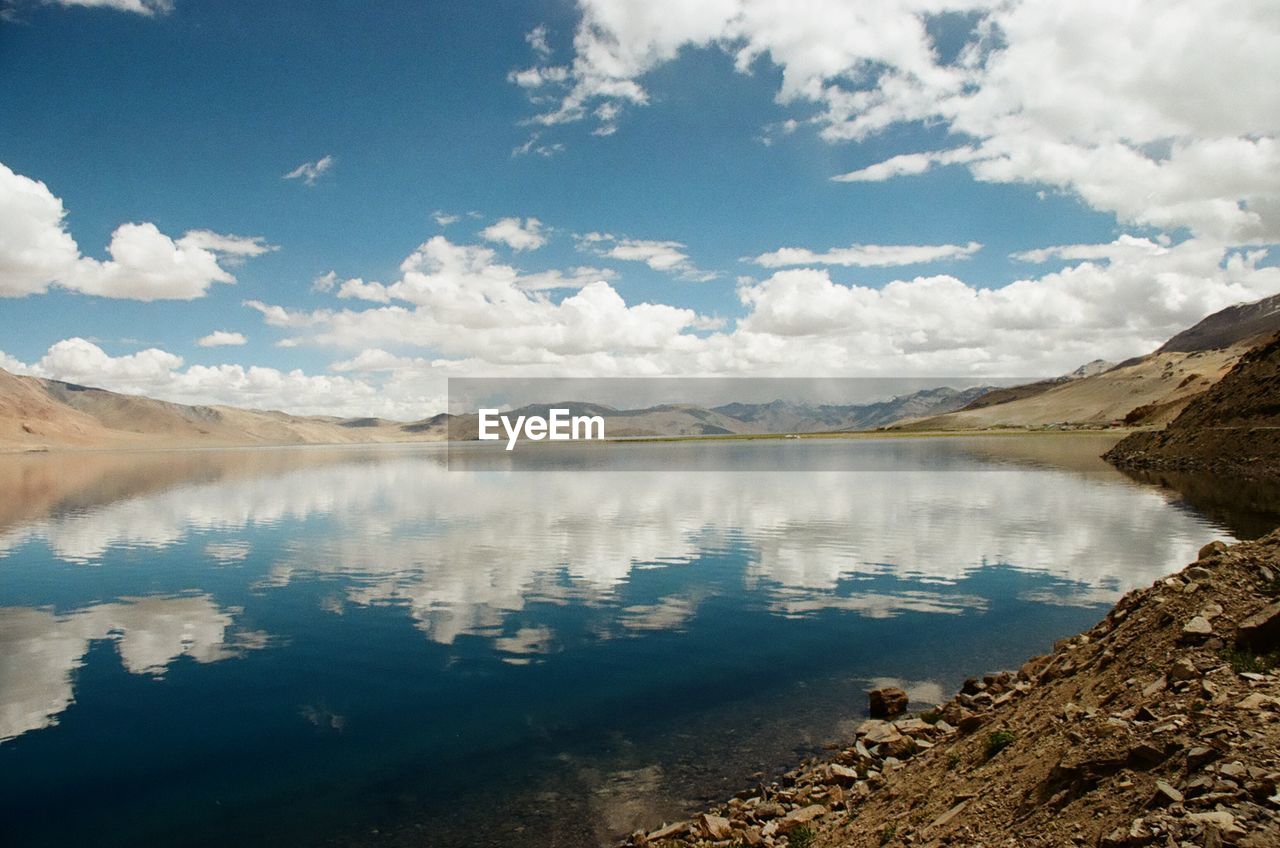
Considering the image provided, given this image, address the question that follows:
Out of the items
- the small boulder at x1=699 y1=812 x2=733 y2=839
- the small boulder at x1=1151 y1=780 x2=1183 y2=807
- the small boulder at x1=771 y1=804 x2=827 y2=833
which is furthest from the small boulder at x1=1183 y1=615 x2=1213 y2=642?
the small boulder at x1=699 y1=812 x2=733 y2=839

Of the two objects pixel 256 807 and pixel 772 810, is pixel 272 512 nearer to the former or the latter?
pixel 256 807

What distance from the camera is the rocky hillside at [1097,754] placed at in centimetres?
941

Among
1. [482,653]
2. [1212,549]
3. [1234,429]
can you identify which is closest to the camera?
[1212,549]

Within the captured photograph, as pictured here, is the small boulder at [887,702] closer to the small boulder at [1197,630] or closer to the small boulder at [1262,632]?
the small boulder at [1197,630]

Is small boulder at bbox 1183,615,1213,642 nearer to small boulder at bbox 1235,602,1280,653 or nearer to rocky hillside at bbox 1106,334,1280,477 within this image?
small boulder at bbox 1235,602,1280,653

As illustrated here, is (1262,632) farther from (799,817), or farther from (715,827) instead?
(715,827)

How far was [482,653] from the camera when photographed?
26125 millimetres

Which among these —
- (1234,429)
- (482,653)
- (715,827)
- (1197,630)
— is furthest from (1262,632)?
(1234,429)

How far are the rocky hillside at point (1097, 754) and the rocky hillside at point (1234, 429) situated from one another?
86.5 m

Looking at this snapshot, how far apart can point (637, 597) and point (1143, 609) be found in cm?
2105

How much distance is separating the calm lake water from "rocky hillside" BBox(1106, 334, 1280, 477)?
3729 centimetres

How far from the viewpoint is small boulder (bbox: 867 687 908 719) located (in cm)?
2022

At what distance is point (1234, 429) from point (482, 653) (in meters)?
109

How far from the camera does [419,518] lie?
6481cm
